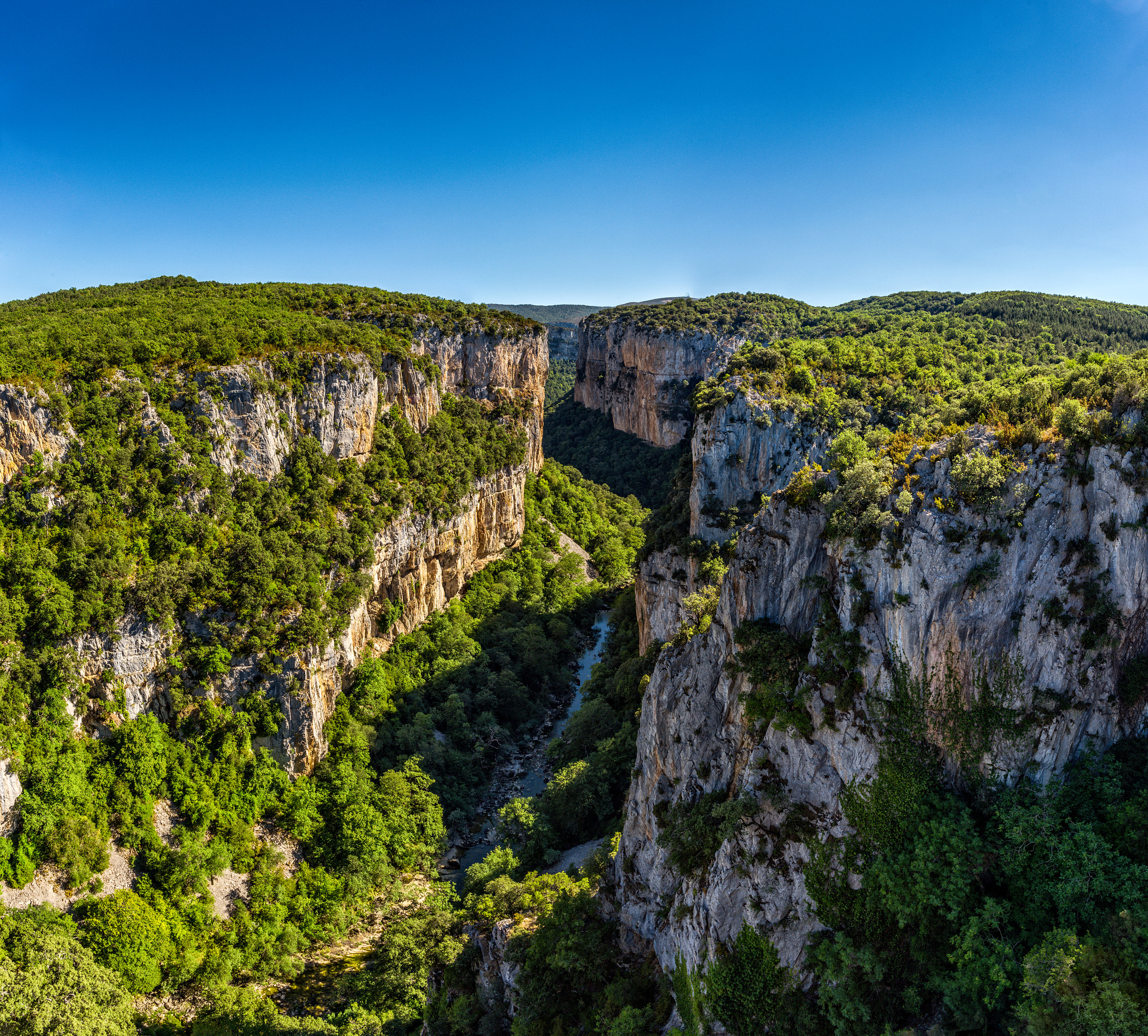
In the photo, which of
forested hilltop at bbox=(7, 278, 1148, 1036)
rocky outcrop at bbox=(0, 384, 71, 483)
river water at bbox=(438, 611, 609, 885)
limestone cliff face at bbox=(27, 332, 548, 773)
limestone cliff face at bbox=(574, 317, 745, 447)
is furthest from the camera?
limestone cliff face at bbox=(574, 317, 745, 447)

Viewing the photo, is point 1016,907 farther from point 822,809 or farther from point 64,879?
point 64,879

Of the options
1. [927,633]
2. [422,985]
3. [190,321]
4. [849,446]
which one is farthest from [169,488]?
[927,633]

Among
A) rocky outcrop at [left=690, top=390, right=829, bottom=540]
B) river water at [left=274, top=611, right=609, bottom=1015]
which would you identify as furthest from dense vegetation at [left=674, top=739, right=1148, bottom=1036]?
rocky outcrop at [left=690, top=390, right=829, bottom=540]

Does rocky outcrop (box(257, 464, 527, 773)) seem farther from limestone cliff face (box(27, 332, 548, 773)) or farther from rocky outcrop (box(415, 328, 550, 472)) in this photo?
rocky outcrop (box(415, 328, 550, 472))

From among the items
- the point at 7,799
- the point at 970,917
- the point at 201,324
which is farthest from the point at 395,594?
the point at 970,917

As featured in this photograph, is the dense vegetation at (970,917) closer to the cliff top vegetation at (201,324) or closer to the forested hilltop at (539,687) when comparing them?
the forested hilltop at (539,687)

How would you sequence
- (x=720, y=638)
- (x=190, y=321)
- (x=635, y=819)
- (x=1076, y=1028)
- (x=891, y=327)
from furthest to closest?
(x=891, y=327)
(x=190, y=321)
(x=635, y=819)
(x=720, y=638)
(x=1076, y=1028)

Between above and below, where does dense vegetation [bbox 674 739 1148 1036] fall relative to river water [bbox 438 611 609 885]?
above
